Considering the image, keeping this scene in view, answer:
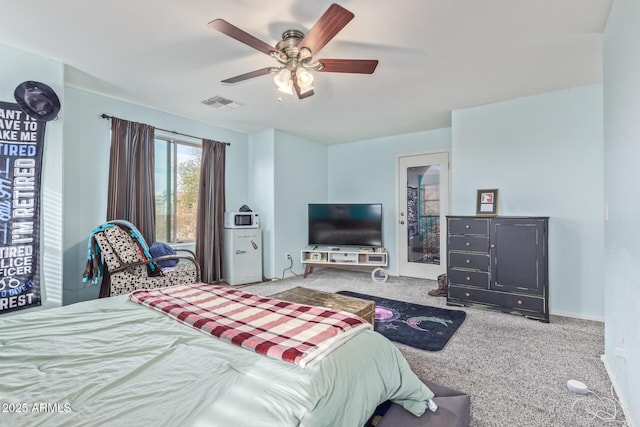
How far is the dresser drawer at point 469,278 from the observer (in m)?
3.39

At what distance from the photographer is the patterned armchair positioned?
2.87 meters

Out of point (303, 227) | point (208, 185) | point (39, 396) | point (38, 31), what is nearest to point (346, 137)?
point (303, 227)

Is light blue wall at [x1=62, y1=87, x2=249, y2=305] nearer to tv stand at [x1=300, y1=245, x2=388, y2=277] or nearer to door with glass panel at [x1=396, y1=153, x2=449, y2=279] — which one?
tv stand at [x1=300, y1=245, x2=388, y2=277]

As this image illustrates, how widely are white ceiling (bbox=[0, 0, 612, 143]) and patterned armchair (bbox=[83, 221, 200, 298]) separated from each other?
162 centimetres

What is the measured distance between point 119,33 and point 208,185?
2474 millimetres

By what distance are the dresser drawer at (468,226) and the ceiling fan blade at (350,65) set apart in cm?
213

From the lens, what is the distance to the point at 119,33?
7.47 feet

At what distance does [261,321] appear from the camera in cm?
141

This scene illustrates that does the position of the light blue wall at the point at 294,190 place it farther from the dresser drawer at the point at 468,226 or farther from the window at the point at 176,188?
the dresser drawer at the point at 468,226

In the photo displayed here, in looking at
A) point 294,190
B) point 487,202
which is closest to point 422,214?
point 487,202

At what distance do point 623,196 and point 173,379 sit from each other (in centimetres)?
243

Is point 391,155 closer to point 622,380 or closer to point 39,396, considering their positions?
point 622,380

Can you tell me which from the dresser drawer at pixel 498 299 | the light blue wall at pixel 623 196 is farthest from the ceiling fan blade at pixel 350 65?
the dresser drawer at pixel 498 299

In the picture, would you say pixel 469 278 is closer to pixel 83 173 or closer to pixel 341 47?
pixel 341 47
